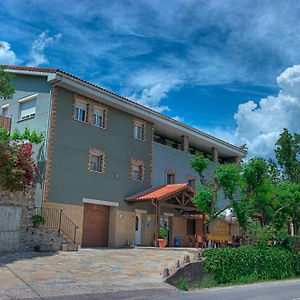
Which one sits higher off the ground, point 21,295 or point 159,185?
point 159,185

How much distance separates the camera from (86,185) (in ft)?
74.6

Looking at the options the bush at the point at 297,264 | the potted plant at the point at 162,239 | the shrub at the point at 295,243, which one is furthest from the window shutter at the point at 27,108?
the bush at the point at 297,264

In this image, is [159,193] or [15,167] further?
[159,193]

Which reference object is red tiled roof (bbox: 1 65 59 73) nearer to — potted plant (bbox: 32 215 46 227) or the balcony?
the balcony

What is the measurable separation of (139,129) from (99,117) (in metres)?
3.48

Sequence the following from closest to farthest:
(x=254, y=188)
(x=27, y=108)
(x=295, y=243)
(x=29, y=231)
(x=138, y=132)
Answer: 1. (x=29, y=231)
2. (x=254, y=188)
3. (x=295, y=243)
4. (x=27, y=108)
5. (x=138, y=132)

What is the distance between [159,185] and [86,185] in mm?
6264

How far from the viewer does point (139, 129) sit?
26.8 meters

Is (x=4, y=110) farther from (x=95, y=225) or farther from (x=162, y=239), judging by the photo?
(x=162, y=239)

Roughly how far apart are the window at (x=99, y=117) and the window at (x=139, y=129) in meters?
2.65

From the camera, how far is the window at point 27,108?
2277 cm

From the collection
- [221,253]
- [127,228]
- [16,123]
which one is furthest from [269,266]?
[16,123]

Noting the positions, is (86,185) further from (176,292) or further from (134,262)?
(176,292)

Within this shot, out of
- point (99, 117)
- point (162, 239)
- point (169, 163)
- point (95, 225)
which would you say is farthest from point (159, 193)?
point (99, 117)
